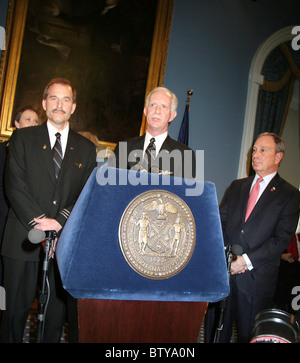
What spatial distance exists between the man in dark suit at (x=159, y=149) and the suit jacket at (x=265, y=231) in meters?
0.70

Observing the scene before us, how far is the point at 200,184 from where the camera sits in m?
1.66

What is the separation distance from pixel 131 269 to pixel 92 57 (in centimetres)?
459

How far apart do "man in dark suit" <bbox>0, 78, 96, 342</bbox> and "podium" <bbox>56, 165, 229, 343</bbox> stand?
821 millimetres

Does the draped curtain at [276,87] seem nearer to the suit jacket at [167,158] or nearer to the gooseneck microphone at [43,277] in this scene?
the suit jacket at [167,158]

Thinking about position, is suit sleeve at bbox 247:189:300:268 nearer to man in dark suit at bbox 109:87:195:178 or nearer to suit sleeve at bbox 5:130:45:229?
man in dark suit at bbox 109:87:195:178

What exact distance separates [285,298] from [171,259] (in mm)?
4268

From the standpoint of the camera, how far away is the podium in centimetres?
145

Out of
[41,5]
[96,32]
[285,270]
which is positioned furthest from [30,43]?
[285,270]

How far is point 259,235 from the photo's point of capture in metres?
2.95

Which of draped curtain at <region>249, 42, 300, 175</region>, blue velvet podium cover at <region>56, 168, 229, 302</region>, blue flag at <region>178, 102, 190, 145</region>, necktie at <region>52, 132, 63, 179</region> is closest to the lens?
blue velvet podium cover at <region>56, 168, 229, 302</region>

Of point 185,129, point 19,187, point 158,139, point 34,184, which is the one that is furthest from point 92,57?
point 19,187

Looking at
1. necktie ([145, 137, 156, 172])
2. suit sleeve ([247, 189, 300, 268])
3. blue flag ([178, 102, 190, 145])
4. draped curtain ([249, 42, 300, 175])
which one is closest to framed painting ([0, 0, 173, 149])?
blue flag ([178, 102, 190, 145])

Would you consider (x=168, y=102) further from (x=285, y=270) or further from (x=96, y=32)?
(x=285, y=270)

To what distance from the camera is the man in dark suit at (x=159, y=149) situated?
2.65m
